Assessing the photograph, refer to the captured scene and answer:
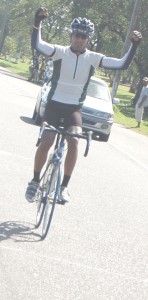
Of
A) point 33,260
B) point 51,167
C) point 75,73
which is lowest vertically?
point 33,260

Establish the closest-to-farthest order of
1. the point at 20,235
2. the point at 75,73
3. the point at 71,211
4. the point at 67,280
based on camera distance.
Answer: the point at 67,280, the point at 20,235, the point at 75,73, the point at 71,211

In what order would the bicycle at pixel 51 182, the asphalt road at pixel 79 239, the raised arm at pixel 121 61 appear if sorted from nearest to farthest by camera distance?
the asphalt road at pixel 79 239, the bicycle at pixel 51 182, the raised arm at pixel 121 61

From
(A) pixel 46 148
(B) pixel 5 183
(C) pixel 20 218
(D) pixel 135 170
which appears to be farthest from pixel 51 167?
(D) pixel 135 170

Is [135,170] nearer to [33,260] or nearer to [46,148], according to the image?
[46,148]

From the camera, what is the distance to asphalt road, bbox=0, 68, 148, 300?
15.7 ft

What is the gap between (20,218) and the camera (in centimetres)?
644

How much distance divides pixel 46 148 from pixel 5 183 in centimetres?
190

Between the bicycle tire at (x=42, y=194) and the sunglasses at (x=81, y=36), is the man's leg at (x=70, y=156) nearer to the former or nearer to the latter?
the bicycle tire at (x=42, y=194)

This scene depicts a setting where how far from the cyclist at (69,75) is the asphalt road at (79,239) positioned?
517 millimetres

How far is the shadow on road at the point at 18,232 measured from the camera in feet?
18.8

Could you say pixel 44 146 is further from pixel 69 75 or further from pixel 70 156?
pixel 69 75

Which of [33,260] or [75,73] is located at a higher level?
[75,73]

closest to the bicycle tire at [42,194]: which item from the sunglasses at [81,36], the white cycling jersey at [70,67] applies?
the white cycling jersey at [70,67]

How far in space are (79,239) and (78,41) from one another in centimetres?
199
